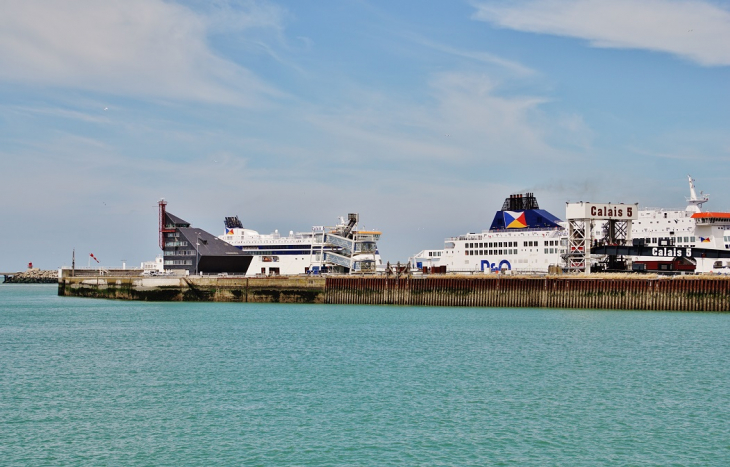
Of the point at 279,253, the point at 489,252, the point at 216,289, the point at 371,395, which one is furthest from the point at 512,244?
the point at 371,395

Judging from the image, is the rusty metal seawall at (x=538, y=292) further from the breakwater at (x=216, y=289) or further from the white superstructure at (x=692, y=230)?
the white superstructure at (x=692, y=230)

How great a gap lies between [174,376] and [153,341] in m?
12.6

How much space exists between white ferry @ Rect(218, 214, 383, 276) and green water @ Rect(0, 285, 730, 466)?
3533 cm

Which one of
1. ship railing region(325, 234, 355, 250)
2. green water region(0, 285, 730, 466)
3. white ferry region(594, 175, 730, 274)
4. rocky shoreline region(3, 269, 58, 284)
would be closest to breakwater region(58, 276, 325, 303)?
ship railing region(325, 234, 355, 250)

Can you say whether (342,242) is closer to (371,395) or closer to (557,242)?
(557,242)

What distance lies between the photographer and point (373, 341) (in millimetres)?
41812

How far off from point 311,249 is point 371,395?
61.2m

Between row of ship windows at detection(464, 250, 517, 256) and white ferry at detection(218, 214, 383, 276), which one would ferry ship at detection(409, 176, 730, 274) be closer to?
row of ship windows at detection(464, 250, 517, 256)

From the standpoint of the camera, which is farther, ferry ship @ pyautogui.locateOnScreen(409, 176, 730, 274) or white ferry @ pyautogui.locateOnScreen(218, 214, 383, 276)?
white ferry @ pyautogui.locateOnScreen(218, 214, 383, 276)

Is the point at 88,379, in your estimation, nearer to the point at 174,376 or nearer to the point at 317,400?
the point at 174,376

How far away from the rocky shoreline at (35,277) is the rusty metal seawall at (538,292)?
137 meters

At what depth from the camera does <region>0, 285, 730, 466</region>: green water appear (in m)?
20.7

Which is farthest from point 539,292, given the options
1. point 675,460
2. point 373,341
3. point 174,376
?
point 675,460

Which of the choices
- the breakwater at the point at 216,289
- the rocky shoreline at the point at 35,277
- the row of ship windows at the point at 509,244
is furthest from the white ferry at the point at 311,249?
the rocky shoreline at the point at 35,277
